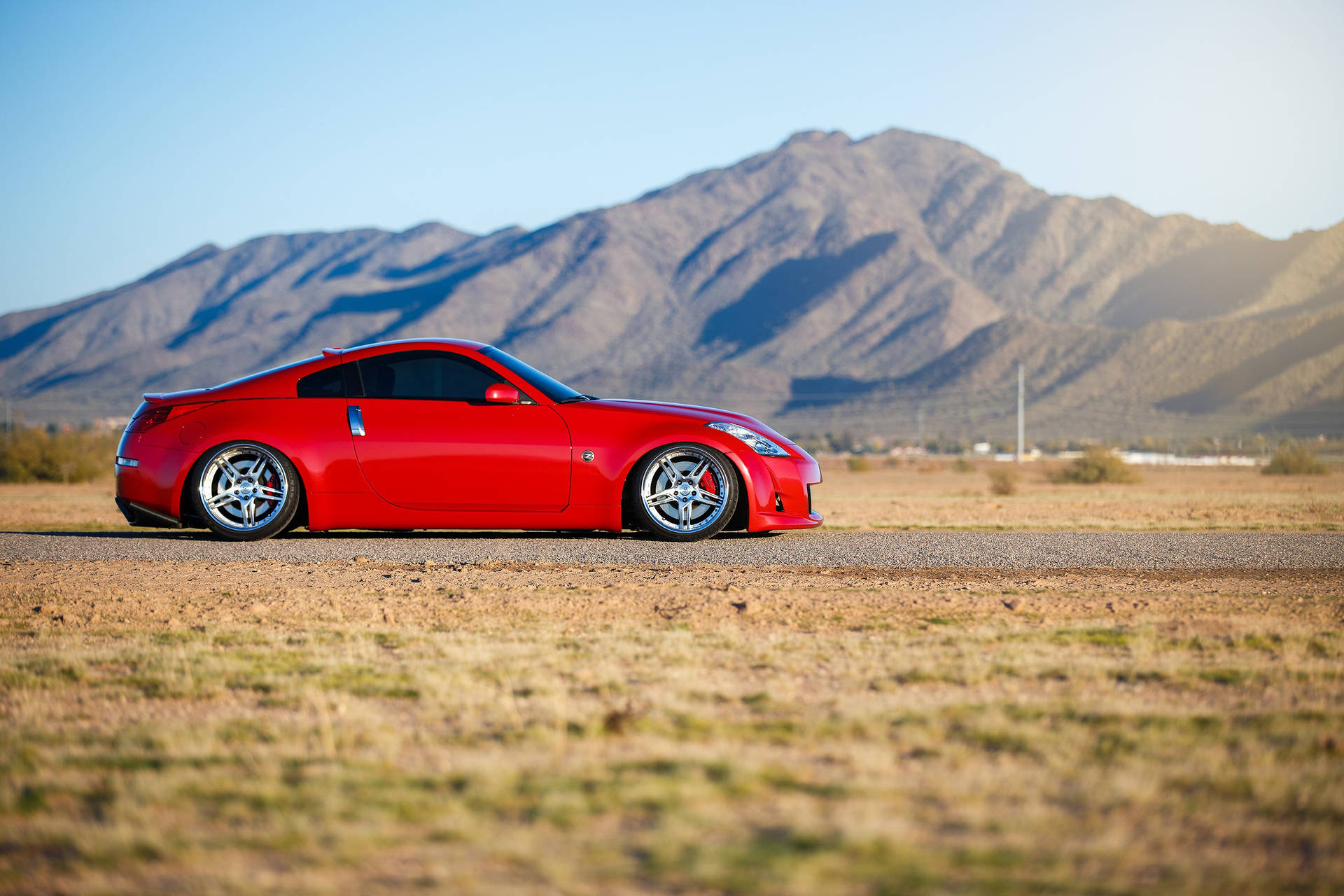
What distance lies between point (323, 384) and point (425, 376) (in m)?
0.76

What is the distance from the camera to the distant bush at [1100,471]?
40625mm

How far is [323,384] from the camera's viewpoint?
328 inches

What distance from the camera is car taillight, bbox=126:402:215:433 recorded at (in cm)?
832

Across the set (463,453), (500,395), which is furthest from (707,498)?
(463,453)

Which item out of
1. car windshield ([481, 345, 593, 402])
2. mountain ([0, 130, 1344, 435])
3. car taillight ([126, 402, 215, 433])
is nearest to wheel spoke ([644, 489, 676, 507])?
car windshield ([481, 345, 593, 402])

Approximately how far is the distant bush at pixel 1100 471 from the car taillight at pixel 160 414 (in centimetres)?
3637

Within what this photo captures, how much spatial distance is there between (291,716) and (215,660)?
1.06 meters

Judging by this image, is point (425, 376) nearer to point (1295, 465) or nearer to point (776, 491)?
point (776, 491)

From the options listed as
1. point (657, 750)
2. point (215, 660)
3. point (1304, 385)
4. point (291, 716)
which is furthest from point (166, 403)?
point (1304, 385)

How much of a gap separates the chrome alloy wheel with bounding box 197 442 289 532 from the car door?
0.76 m

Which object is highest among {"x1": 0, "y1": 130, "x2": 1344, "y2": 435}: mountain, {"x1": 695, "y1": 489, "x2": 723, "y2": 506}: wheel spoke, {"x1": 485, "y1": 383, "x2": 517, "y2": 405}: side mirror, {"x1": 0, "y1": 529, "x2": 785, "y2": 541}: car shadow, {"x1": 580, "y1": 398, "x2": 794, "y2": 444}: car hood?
{"x1": 0, "y1": 130, "x2": 1344, "y2": 435}: mountain

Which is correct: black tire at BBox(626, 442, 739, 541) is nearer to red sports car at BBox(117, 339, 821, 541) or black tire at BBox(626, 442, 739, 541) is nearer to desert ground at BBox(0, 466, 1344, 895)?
red sports car at BBox(117, 339, 821, 541)

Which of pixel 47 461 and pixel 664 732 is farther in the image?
pixel 47 461

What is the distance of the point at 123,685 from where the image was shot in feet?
14.0
